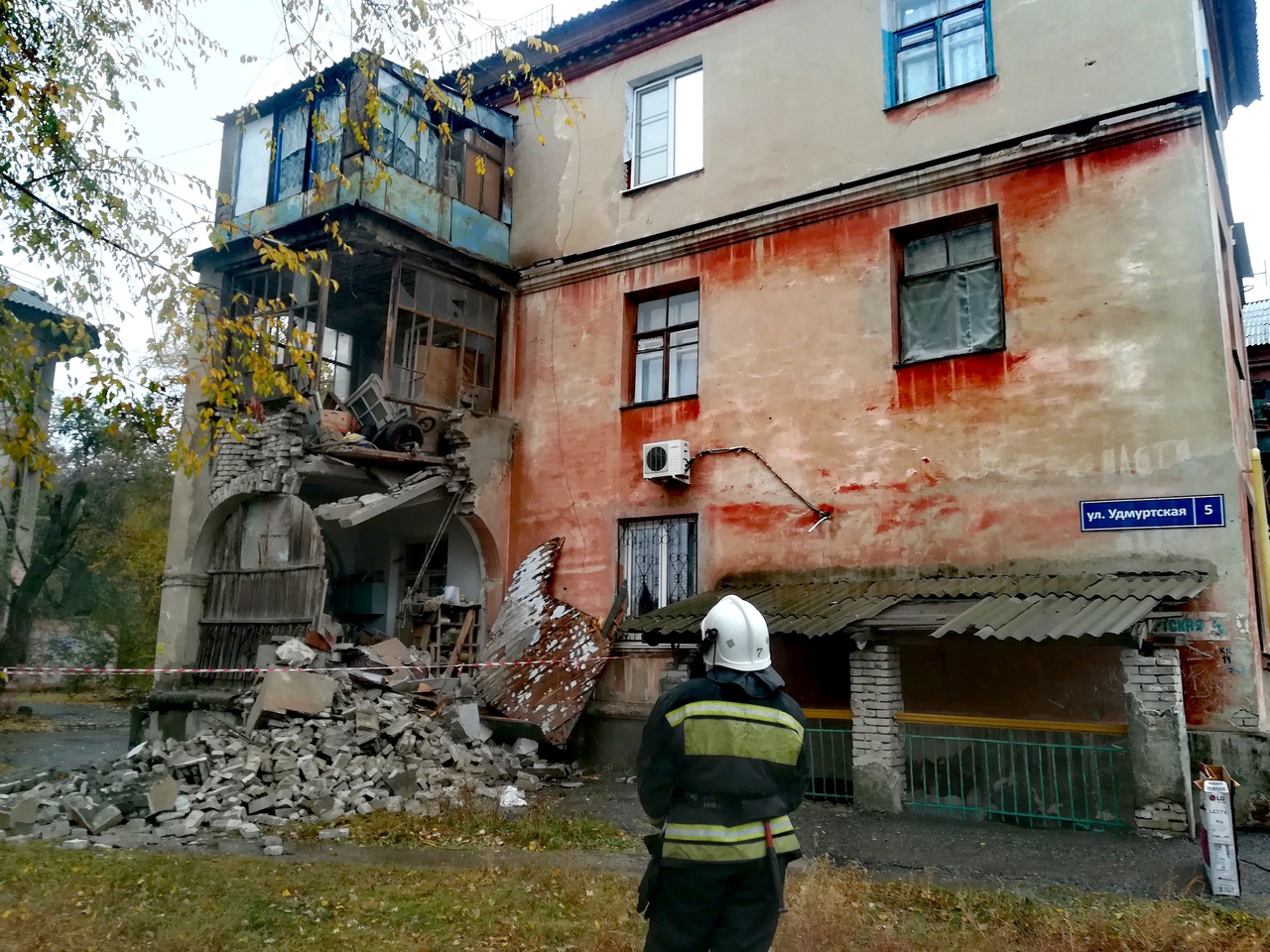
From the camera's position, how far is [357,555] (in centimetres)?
1825

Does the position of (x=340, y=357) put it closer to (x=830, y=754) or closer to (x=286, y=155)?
(x=286, y=155)

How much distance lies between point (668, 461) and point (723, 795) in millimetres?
9358

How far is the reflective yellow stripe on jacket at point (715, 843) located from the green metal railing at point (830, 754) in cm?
698

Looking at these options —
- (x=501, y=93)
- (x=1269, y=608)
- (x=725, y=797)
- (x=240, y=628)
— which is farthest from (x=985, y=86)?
(x=240, y=628)

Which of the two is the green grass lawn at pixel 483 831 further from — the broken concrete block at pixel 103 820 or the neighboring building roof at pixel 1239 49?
the neighboring building roof at pixel 1239 49

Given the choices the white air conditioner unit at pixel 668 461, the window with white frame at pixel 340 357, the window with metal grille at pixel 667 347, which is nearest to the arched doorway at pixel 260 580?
the window with white frame at pixel 340 357

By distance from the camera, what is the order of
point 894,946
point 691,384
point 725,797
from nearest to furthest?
point 725,797 < point 894,946 < point 691,384

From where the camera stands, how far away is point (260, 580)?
14.2m

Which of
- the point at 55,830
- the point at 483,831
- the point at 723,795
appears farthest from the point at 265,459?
the point at 723,795

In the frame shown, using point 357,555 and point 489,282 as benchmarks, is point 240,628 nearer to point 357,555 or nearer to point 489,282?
point 357,555

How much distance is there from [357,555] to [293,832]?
9.85m

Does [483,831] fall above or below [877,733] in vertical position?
below

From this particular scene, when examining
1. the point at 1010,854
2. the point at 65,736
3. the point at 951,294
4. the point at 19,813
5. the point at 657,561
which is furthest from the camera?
the point at 65,736

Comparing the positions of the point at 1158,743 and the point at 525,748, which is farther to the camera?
the point at 525,748
